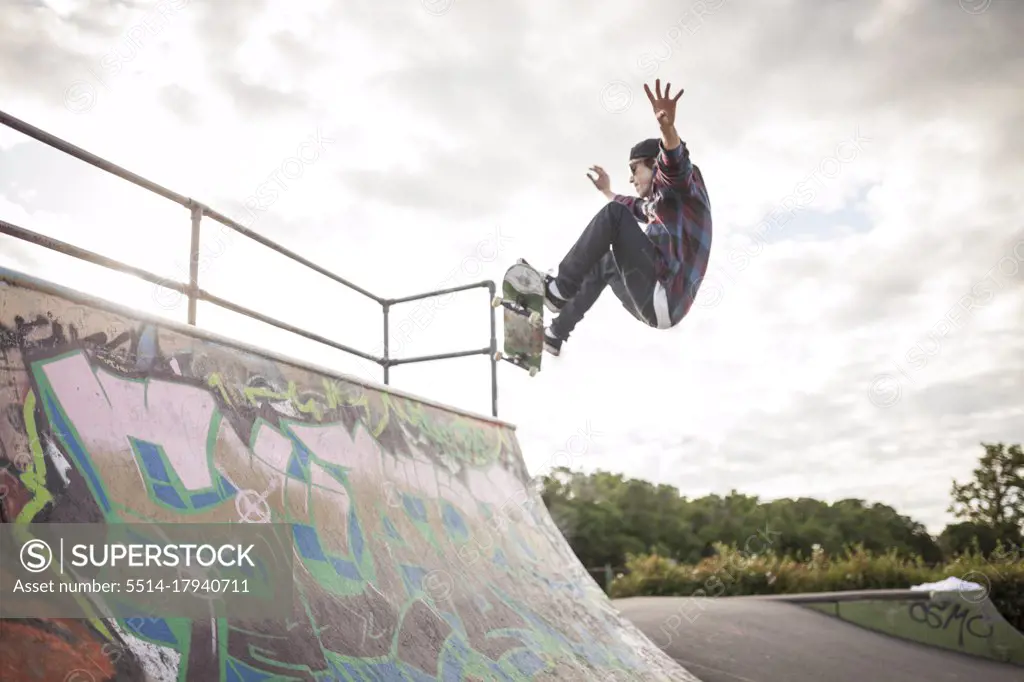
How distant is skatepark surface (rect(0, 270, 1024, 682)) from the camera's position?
10.3 feet

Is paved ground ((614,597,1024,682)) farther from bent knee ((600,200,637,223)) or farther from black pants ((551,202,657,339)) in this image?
bent knee ((600,200,637,223))

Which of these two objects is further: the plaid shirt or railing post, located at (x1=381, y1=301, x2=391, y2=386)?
railing post, located at (x1=381, y1=301, x2=391, y2=386)

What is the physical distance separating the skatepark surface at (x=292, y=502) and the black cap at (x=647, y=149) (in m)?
2.44

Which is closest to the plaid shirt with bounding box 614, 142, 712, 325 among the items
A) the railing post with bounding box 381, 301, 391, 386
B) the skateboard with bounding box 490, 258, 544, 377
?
the skateboard with bounding box 490, 258, 544, 377

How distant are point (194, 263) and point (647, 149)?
279cm

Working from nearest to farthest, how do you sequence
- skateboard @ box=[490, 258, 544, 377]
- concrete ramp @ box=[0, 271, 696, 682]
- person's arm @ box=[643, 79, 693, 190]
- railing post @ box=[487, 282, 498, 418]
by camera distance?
concrete ramp @ box=[0, 271, 696, 682] < person's arm @ box=[643, 79, 693, 190] < skateboard @ box=[490, 258, 544, 377] < railing post @ box=[487, 282, 498, 418]

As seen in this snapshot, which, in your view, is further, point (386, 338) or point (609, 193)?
point (386, 338)

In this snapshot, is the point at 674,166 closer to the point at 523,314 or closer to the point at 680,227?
the point at 680,227

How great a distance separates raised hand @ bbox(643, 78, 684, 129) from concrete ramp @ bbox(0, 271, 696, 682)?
2627 mm

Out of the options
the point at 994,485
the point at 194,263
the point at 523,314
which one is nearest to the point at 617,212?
the point at 523,314

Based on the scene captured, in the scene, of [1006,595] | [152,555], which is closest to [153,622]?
[152,555]

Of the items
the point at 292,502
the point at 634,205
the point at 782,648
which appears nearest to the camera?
the point at 292,502

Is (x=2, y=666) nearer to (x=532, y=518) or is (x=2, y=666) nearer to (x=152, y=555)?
(x=152, y=555)

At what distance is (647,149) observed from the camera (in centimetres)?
497
